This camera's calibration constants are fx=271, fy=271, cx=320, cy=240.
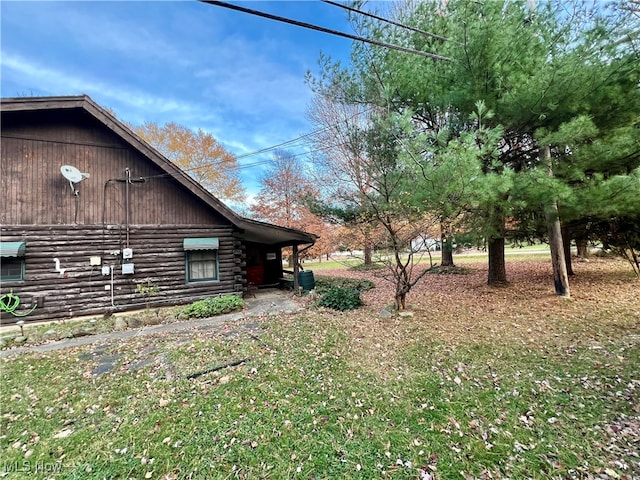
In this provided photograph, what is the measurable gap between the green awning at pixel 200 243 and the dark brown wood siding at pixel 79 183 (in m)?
0.65

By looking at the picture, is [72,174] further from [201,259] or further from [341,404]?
[341,404]

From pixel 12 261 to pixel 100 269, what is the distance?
1776 millimetres

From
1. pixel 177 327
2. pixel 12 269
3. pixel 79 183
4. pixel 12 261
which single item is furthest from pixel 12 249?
pixel 177 327

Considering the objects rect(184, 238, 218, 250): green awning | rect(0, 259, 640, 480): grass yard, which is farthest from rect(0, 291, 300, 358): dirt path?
rect(184, 238, 218, 250): green awning

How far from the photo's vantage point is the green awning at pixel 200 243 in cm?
820

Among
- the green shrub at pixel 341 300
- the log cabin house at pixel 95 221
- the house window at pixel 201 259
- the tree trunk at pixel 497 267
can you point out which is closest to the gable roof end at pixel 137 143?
the log cabin house at pixel 95 221

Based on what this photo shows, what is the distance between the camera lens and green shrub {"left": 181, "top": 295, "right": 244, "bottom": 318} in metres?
7.06

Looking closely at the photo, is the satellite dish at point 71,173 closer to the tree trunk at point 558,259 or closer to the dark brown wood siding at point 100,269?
the dark brown wood siding at point 100,269

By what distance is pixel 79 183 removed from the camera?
23.8ft

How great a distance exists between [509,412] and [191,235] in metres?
8.44

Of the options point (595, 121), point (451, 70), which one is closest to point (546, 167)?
point (595, 121)

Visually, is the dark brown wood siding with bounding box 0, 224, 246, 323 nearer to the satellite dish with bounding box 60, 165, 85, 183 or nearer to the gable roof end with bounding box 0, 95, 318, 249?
the gable roof end with bounding box 0, 95, 318, 249

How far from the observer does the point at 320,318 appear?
6547 millimetres

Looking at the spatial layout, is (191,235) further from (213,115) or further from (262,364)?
(213,115)
